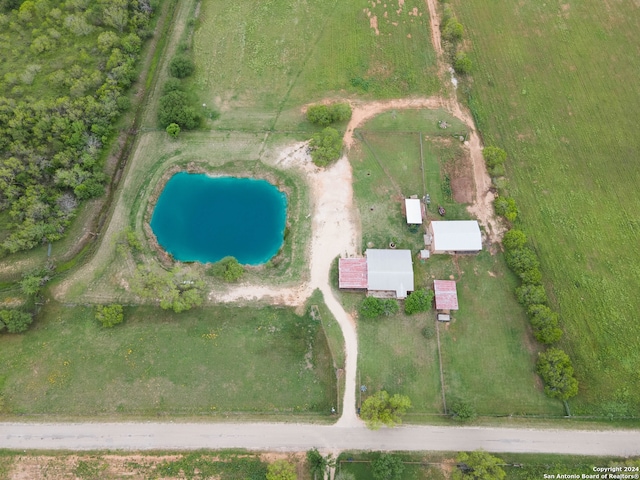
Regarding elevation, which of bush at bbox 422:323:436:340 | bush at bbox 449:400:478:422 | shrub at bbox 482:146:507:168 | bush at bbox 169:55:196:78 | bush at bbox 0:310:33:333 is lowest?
bush at bbox 449:400:478:422

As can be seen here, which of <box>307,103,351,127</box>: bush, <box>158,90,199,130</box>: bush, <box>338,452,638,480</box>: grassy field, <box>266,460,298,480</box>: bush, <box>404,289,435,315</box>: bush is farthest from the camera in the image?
<box>307,103,351,127</box>: bush

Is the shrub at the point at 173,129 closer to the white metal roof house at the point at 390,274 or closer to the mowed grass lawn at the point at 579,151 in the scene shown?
the white metal roof house at the point at 390,274

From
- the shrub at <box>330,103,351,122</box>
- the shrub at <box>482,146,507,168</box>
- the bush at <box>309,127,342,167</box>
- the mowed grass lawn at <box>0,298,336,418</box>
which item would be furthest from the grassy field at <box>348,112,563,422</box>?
the shrub at <box>330,103,351,122</box>

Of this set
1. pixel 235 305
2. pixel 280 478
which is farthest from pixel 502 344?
pixel 235 305

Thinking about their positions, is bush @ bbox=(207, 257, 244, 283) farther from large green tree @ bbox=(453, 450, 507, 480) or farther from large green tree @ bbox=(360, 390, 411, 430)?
large green tree @ bbox=(453, 450, 507, 480)

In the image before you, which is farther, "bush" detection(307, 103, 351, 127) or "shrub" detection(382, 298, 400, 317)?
"bush" detection(307, 103, 351, 127)

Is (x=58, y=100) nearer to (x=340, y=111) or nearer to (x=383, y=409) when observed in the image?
(x=340, y=111)
